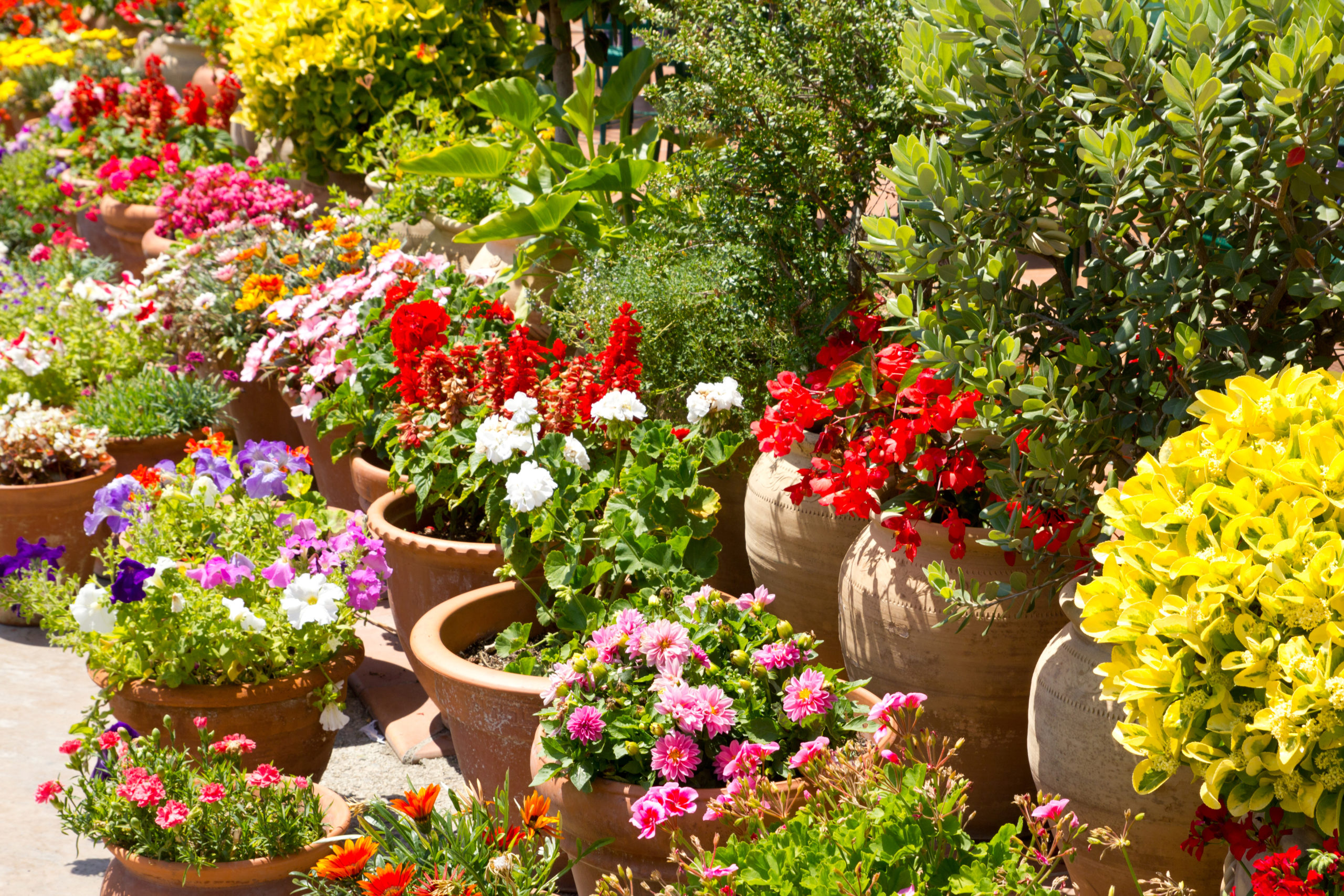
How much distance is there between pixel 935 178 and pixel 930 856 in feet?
3.65

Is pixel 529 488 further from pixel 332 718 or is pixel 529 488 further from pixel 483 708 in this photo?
pixel 332 718

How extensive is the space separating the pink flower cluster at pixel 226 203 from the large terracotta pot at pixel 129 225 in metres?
0.29

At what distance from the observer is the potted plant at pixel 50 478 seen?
3.99 meters

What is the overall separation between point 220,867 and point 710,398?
1.44m

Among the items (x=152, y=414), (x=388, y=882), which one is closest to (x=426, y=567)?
(x=388, y=882)

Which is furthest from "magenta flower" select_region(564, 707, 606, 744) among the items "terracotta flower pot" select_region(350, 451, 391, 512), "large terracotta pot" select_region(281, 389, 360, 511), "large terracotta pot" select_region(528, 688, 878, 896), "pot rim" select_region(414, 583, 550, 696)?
"large terracotta pot" select_region(281, 389, 360, 511)

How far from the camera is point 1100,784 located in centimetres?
198

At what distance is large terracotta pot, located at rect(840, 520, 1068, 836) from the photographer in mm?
2371

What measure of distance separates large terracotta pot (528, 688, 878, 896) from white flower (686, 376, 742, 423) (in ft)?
3.04

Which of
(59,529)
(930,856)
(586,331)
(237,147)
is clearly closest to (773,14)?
(586,331)

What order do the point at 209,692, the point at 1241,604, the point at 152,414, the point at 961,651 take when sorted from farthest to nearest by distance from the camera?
the point at 152,414
the point at 209,692
the point at 961,651
the point at 1241,604

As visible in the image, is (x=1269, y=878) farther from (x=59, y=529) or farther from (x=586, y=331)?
(x=59, y=529)

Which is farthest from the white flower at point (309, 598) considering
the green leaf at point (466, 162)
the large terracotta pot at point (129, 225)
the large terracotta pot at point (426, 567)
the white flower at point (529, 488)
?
the large terracotta pot at point (129, 225)

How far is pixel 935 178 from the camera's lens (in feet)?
6.72
